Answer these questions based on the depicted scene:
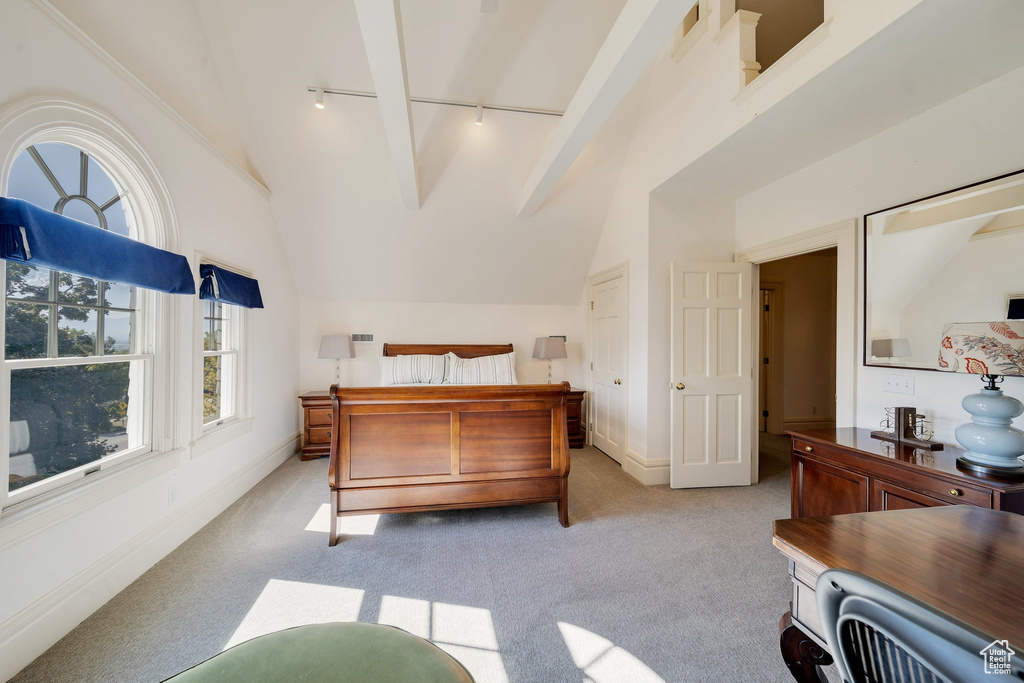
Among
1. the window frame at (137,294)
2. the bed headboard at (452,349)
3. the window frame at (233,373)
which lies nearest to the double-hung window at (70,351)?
the window frame at (137,294)

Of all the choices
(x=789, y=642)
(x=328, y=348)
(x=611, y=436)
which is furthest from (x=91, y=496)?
(x=611, y=436)

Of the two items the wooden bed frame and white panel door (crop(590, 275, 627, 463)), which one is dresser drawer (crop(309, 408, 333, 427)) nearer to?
the wooden bed frame

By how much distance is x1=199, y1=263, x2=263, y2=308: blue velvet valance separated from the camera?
2715mm

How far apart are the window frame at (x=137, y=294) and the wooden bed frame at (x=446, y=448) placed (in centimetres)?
107

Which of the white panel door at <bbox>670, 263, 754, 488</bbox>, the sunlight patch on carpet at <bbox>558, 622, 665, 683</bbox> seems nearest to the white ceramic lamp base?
the sunlight patch on carpet at <bbox>558, 622, 665, 683</bbox>

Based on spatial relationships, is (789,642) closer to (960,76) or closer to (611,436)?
(960,76)

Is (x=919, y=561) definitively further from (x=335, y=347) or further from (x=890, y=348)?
(x=335, y=347)

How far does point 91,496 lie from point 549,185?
3.62 meters

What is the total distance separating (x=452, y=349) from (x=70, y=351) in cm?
339

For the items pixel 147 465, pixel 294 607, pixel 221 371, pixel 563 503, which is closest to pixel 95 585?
pixel 147 465

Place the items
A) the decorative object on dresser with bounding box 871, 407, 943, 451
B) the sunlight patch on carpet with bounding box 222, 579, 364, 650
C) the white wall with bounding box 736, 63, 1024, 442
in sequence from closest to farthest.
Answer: the sunlight patch on carpet with bounding box 222, 579, 364, 650, the white wall with bounding box 736, 63, 1024, 442, the decorative object on dresser with bounding box 871, 407, 943, 451

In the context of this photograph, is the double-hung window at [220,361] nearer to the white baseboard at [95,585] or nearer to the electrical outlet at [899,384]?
the white baseboard at [95,585]

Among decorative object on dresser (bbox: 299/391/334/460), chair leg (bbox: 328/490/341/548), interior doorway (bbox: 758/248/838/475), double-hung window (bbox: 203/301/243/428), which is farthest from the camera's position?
interior doorway (bbox: 758/248/838/475)

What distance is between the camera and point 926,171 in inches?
84.4
